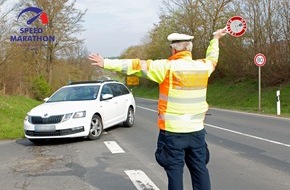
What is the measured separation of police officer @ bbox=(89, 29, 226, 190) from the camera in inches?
138

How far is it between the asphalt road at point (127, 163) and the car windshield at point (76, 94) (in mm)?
1261

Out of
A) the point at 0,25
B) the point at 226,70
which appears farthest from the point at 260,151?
the point at 226,70

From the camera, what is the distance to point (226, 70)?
34.8 metres

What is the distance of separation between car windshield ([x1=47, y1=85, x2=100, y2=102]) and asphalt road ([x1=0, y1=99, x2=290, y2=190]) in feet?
4.14

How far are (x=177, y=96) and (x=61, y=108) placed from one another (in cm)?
658

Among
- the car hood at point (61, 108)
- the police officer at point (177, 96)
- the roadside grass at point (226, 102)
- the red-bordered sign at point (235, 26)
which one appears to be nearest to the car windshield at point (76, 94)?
the car hood at point (61, 108)

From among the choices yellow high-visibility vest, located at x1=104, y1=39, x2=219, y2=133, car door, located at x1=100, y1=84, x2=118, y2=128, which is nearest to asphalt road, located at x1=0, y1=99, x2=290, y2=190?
car door, located at x1=100, y1=84, x2=118, y2=128

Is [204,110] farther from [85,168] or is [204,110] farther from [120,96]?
[120,96]

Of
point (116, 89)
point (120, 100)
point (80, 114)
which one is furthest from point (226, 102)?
point (80, 114)

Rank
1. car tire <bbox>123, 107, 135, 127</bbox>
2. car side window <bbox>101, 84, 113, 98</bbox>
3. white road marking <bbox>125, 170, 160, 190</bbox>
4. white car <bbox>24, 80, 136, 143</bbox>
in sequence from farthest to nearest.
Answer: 1. car tire <bbox>123, 107, 135, 127</bbox>
2. car side window <bbox>101, 84, 113, 98</bbox>
3. white car <bbox>24, 80, 136, 143</bbox>
4. white road marking <bbox>125, 170, 160, 190</bbox>

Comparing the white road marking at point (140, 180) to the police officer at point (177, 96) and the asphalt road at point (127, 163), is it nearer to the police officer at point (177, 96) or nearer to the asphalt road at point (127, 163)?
the asphalt road at point (127, 163)

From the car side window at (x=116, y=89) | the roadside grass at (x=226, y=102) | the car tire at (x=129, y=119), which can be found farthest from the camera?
the roadside grass at (x=226, y=102)

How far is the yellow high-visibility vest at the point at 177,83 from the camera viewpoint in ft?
11.5

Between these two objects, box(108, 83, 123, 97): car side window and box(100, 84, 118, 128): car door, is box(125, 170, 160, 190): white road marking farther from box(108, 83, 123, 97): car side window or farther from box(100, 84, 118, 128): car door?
box(108, 83, 123, 97): car side window
